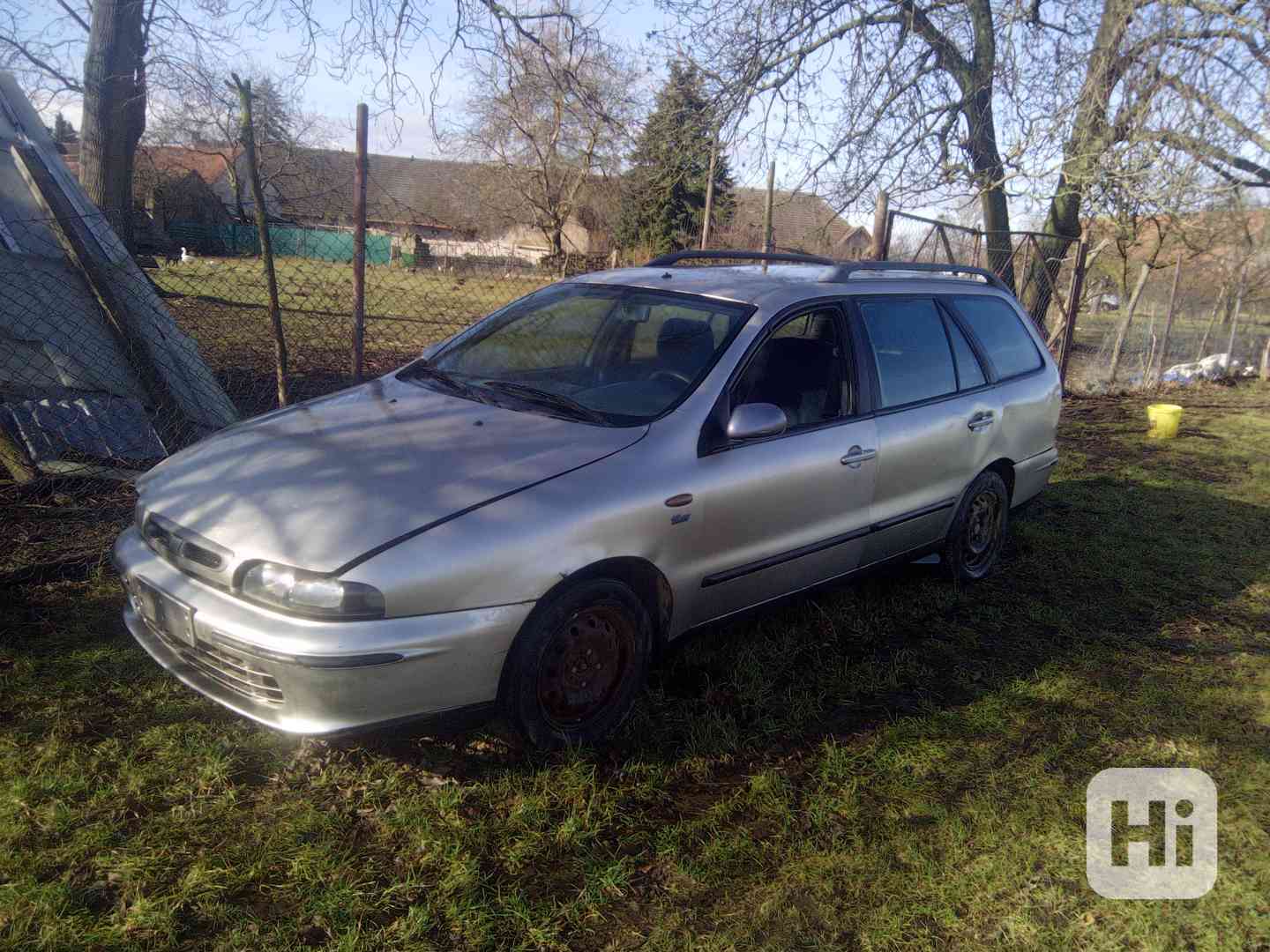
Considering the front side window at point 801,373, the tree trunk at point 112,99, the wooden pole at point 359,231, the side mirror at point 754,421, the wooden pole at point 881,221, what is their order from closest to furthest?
the side mirror at point 754,421, the front side window at point 801,373, the wooden pole at point 359,231, the tree trunk at point 112,99, the wooden pole at point 881,221

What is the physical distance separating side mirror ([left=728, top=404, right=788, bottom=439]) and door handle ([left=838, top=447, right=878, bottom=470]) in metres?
0.55

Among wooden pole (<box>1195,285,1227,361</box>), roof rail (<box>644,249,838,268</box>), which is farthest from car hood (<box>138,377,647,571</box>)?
wooden pole (<box>1195,285,1227,361</box>)

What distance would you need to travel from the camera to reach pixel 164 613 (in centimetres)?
292

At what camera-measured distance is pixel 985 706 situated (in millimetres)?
3697

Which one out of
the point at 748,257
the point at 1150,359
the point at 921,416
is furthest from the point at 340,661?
the point at 1150,359

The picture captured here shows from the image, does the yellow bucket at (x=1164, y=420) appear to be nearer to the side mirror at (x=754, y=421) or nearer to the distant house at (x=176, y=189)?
the side mirror at (x=754, y=421)

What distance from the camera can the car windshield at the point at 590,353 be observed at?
3570mm

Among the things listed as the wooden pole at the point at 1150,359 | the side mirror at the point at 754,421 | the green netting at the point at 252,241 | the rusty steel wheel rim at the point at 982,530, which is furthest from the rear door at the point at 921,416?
the wooden pole at the point at 1150,359

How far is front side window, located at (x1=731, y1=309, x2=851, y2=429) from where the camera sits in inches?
147

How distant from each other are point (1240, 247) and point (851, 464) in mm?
17419

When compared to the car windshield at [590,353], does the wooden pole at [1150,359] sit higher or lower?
lower

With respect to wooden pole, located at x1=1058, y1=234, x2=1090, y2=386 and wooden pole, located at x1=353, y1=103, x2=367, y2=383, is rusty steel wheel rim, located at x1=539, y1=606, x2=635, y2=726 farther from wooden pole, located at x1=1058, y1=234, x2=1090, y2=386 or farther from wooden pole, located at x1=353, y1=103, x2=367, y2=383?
wooden pole, located at x1=1058, y1=234, x2=1090, y2=386

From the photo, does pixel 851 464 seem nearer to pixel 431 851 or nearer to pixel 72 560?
pixel 431 851

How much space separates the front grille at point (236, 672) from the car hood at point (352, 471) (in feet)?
0.97
